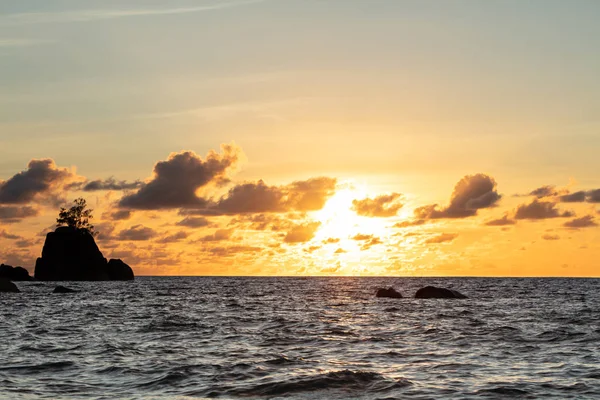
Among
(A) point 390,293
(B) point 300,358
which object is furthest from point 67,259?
(B) point 300,358

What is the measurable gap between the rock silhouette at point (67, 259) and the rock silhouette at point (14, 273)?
3448 millimetres

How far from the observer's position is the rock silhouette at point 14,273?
18854 centimetres

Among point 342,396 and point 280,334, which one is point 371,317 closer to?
point 280,334

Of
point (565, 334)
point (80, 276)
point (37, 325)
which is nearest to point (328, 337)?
point (565, 334)

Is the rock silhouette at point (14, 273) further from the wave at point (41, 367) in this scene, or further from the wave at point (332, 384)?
the wave at point (332, 384)

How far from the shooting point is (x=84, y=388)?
22719 millimetres

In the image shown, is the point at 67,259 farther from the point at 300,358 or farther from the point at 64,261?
the point at 300,358

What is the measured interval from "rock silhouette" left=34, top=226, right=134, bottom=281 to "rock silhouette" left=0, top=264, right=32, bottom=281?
345 cm

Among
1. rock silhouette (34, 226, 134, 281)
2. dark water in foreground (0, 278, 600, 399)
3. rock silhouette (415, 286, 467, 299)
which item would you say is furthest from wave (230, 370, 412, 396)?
rock silhouette (34, 226, 134, 281)

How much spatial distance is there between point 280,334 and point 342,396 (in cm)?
1835

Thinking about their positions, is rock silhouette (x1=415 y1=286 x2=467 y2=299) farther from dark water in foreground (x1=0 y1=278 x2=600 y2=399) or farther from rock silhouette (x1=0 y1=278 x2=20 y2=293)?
rock silhouette (x1=0 y1=278 x2=20 y2=293)

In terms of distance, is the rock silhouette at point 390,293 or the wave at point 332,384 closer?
the wave at point 332,384

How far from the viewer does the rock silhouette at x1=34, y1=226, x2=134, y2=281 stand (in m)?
191

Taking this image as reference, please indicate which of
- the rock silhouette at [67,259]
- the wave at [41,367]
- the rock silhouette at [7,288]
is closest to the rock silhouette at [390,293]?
the rock silhouette at [7,288]
